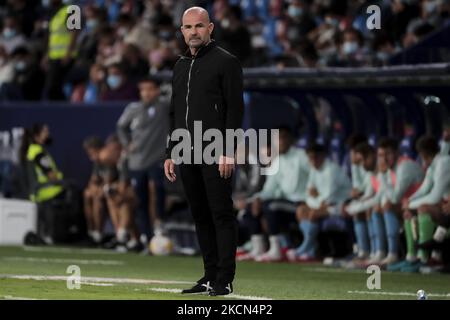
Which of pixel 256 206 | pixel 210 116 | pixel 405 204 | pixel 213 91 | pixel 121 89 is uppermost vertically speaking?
pixel 121 89

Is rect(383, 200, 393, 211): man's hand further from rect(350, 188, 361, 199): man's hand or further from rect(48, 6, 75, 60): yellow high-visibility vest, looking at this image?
rect(48, 6, 75, 60): yellow high-visibility vest

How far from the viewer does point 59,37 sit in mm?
26875

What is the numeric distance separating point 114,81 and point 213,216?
12487 millimetres

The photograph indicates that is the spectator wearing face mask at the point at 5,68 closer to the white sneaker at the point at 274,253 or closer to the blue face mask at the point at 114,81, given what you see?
the blue face mask at the point at 114,81

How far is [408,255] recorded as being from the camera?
16328 millimetres

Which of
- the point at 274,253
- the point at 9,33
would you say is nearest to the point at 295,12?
the point at 274,253

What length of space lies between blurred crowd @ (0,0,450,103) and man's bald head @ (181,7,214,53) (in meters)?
7.56

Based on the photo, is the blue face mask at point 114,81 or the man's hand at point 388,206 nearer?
the man's hand at point 388,206

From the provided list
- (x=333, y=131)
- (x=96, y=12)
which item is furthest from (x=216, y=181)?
(x=96, y=12)

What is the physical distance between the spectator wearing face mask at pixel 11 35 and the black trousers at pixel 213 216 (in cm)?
1756

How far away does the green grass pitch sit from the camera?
12.1 metres

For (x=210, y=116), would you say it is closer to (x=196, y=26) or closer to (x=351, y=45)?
(x=196, y=26)

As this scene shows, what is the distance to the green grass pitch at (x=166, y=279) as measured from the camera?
1215cm

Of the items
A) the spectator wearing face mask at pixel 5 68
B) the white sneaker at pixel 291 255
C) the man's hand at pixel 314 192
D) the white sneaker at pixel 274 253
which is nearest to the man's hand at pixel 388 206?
the man's hand at pixel 314 192
